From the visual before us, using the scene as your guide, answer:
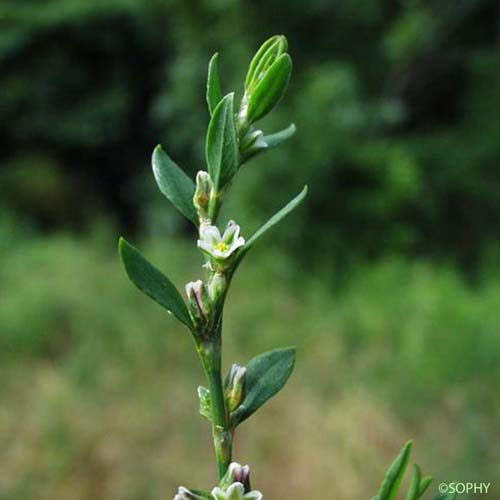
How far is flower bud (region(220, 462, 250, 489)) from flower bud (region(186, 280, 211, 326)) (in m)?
0.08

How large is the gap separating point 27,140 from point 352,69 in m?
2.24

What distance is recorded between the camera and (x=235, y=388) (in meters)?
0.51

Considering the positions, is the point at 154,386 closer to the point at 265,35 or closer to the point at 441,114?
the point at 265,35

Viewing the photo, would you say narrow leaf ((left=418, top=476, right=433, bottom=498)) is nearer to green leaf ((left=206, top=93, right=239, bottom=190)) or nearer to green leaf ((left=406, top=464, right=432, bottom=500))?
green leaf ((left=406, top=464, right=432, bottom=500))

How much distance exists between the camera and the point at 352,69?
5441mm

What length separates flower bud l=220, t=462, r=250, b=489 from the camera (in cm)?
45

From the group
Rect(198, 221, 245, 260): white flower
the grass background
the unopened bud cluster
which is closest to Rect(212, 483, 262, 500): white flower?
the unopened bud cluster

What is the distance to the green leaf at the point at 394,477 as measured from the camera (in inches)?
18.3

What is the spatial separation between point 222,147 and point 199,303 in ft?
0.26

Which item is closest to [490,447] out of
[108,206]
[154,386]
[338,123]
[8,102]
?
[154,386]

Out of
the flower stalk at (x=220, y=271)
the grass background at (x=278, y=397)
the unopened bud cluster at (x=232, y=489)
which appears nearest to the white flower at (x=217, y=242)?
the flower stalk at (x=220, y=271)

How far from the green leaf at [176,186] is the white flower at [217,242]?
0.8 inches

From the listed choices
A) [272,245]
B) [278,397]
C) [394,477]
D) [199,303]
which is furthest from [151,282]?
[272,245]

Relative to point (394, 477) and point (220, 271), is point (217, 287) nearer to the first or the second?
point (220, 271)
